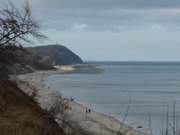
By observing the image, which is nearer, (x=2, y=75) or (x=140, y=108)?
(x=2, y=75)

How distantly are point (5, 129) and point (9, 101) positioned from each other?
17.6 feet

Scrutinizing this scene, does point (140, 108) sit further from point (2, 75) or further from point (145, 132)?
point (2, 75)

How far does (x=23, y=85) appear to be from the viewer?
127 feet

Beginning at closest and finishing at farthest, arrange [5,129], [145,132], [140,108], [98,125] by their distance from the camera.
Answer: [5,129] → [145,132] → [98,125] → [140,108]

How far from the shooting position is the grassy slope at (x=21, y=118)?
1694 cm

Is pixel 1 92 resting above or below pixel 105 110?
above

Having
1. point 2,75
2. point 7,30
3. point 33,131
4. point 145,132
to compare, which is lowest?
point 145,132

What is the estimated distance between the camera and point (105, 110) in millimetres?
55469

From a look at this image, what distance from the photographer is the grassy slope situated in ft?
55.6

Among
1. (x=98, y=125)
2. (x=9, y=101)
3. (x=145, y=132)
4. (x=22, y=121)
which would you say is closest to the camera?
(x=22, y=121)

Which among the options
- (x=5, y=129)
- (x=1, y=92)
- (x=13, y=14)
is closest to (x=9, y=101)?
(x=1, y=92)

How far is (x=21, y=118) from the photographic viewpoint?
1878 centimetres

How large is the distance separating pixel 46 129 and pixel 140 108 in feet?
127

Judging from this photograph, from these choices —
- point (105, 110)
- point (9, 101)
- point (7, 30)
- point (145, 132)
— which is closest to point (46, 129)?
point (9, 101)
